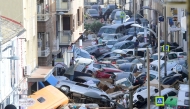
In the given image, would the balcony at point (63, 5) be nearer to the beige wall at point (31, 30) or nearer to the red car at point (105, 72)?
the red car at point (105, 72)

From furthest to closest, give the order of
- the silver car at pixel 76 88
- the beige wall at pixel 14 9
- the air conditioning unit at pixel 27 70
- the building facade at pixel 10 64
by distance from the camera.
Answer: the silver car at pixel 76 88, the beige wall at pixel 14 9, the air conditioning unit at pixel 27 70, the building facade at pixel 10 64

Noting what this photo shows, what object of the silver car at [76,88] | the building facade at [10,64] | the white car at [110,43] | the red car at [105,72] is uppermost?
the building facade at [10,64]

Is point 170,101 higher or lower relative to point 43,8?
lower

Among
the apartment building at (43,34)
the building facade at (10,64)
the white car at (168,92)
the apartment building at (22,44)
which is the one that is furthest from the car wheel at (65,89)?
the building facade at (10,64)

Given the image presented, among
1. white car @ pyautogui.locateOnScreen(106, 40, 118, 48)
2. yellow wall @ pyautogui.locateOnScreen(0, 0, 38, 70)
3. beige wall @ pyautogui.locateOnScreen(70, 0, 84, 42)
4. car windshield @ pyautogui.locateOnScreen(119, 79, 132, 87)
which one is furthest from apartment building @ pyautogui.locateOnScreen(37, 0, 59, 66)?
white car @ pyautogui.locateOnScreen(106, 40, 118, 48)

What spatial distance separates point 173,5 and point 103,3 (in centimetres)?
10303

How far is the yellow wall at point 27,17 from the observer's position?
23.8 metres

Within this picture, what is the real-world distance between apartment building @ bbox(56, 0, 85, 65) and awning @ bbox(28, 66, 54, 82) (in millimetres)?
12624

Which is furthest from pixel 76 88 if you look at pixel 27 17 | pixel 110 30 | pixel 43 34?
pixel 110 30

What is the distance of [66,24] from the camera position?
4425 cm

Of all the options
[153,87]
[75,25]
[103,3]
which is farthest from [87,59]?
[103,3]

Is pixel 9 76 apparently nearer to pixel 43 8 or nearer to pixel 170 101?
pixel 170 101

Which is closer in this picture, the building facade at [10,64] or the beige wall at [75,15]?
the building facade at [10,64]

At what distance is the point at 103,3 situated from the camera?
105 metres
